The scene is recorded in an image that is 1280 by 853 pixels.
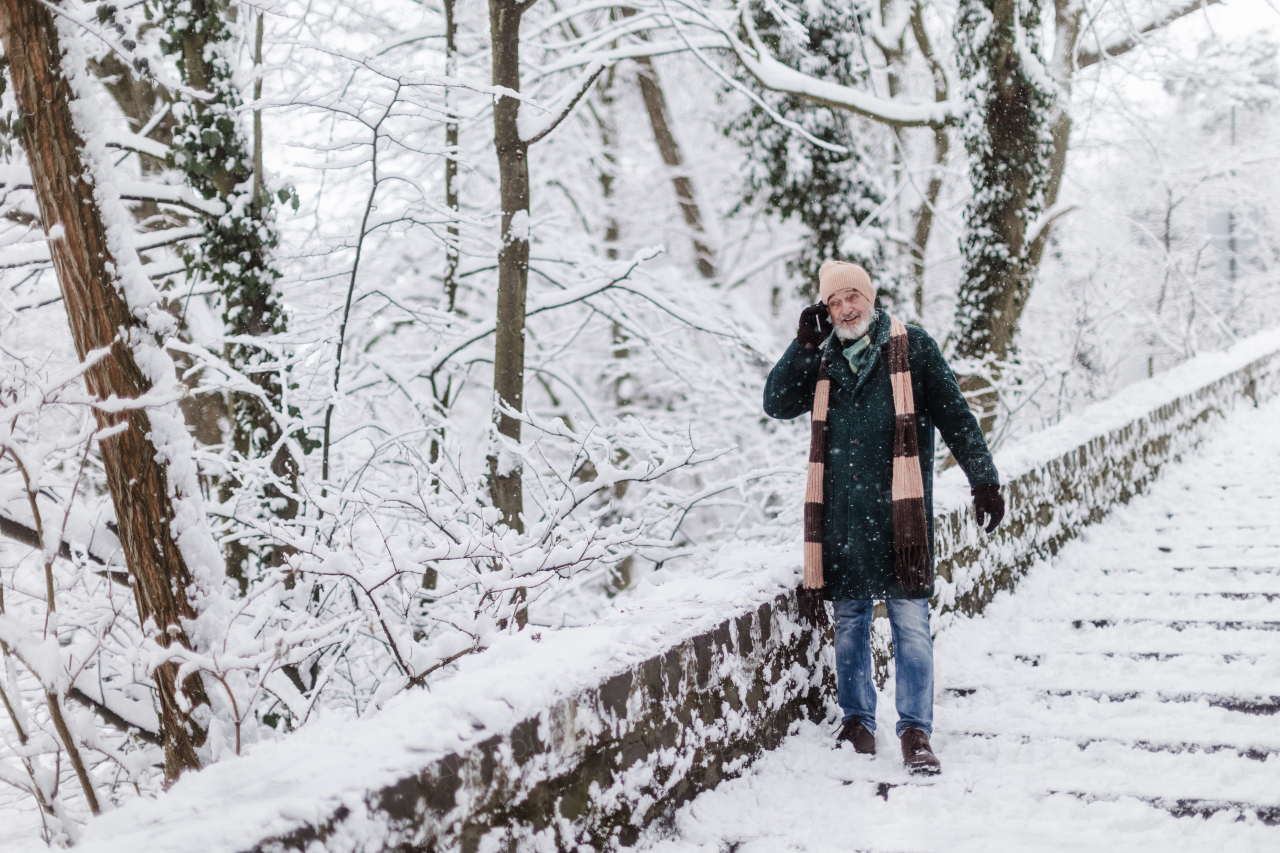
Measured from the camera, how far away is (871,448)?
11.0 ft

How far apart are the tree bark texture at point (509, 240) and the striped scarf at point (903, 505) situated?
263cm

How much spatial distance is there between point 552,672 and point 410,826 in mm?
575

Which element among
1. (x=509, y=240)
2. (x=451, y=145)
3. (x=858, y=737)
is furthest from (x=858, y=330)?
(x=451, y=145)

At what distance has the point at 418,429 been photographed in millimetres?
5402

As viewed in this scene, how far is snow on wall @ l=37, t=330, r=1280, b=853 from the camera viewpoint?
72.3 inches

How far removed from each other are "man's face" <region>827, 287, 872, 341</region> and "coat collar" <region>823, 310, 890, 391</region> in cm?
4

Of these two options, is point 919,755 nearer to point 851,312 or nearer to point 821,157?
point 851,312

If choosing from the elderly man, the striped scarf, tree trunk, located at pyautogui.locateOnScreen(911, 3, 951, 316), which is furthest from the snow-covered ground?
tree trunk, located at pyautogui.locateOnScreen(911, 3, 951, 316)

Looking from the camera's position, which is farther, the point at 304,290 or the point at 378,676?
the point at 304,290

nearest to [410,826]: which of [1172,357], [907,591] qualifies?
[907,591]

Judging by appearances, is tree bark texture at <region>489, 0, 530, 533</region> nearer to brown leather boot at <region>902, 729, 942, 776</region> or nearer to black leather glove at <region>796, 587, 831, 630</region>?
black leather glove at <region>796, 587, 831, 630</region>

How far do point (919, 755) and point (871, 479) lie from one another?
0.87 m

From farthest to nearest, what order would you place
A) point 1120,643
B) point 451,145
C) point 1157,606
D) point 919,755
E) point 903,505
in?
point 451,145 → point 1157,606 → point 1120,643 → point 903,505 → point 919,755

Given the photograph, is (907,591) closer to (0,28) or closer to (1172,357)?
(0,28)
